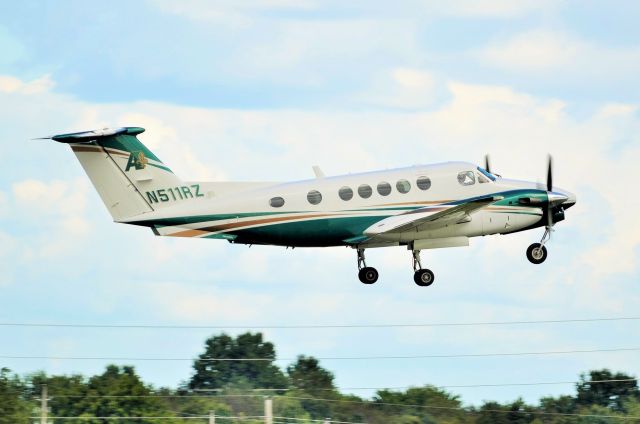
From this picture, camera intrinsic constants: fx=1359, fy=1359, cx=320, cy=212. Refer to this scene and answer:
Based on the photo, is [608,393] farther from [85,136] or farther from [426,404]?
[85,136]

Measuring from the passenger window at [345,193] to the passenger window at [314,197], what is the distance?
2.12 feet

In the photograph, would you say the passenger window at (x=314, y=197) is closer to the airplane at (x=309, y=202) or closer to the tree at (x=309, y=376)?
the airplane at (x=309, y=202)

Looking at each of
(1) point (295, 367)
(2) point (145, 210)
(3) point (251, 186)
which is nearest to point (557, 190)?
(3) point (251, 186)

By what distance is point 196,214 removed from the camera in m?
40.5

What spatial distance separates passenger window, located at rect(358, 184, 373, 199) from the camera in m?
41.3

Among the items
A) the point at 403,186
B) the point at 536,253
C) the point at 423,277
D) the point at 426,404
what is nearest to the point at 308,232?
the point at 403,186

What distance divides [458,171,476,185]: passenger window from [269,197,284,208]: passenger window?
5647 mm

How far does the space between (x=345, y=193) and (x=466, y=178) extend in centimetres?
390

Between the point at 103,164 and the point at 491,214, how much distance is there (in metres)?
12.0

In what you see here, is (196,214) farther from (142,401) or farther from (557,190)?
(142,401)

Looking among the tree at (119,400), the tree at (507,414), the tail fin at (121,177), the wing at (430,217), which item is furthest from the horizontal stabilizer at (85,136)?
the tree at (507,414)

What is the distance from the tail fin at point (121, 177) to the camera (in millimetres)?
40688

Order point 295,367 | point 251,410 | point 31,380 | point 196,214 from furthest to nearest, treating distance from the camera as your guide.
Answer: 1. point 295,367
2. point 31,380
3. point 251,410
4. point 196,214

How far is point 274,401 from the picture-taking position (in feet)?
182
